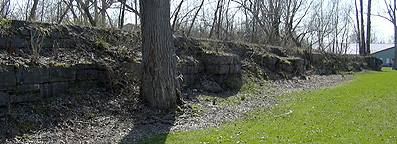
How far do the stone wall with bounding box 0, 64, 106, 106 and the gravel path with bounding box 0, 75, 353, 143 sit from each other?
196 millimetres

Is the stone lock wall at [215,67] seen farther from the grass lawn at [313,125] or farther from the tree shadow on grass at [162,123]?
the grass lawn at [313,125]

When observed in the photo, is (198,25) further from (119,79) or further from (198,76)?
(119,79)

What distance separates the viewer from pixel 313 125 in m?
6.50

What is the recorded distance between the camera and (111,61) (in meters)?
8.20

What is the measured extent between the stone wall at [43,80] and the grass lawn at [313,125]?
259cm

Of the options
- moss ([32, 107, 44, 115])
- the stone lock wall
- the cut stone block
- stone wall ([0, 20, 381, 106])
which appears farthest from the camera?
the stone lock wall

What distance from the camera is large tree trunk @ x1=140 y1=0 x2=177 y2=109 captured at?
734 centimetres

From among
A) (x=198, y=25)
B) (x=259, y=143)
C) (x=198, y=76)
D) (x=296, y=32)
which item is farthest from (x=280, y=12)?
(x=259, y=143)

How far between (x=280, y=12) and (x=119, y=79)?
55.3 feet

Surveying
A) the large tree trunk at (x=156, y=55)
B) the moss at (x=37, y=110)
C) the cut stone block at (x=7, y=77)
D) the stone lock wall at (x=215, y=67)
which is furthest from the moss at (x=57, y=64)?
the stone lock wall at (x=215, y=67)

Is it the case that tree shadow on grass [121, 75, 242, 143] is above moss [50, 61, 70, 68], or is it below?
below

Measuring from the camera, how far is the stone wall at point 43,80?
594 centimetres

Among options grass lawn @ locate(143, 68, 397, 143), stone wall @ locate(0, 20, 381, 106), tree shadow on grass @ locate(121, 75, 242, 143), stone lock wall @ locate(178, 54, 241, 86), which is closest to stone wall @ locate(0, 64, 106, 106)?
stone wall @ locate(0, 20, 381, 106)

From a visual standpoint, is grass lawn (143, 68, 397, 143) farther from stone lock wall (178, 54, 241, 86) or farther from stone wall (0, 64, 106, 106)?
stone wall (0, 64, 106, 106)
